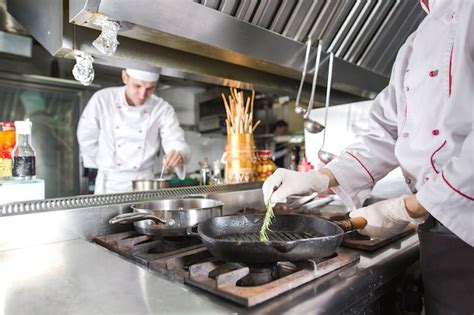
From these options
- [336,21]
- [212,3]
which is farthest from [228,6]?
[336,21]

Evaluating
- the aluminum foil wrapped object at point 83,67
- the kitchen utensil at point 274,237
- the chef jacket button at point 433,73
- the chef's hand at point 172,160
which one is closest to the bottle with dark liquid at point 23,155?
the aluminum foil wrapped object at point 83,67

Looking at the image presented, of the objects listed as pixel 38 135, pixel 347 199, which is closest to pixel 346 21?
pixel 347 199

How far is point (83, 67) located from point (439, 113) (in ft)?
3.75

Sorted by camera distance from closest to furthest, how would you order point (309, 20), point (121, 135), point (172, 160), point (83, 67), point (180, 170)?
point (83, 67) → point (309, 20) → point (172, 160) → point (180, 170) → point (121, 135)

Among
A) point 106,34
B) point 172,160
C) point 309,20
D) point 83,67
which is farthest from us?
point 172,160

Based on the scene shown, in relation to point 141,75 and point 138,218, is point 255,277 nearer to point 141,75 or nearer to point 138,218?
point 138,218

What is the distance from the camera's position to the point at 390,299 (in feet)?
3.08

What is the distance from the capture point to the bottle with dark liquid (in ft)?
3.56

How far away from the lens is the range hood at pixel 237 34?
110 centimetres

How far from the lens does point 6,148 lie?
1.11m

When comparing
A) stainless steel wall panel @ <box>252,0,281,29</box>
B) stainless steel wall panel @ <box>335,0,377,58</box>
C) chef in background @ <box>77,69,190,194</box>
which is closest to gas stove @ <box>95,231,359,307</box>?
stainless steel wall panel @ <box>252,0,281,29</box>

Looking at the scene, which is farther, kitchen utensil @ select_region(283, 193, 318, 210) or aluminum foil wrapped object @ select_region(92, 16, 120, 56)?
kitchen utensil @ select_region(283, 193, 318, 210)

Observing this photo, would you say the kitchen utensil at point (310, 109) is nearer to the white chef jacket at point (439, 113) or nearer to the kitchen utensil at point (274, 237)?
the white chef jacket at point (439, 113)

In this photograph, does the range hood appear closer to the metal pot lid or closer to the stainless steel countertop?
the metal pot lid
